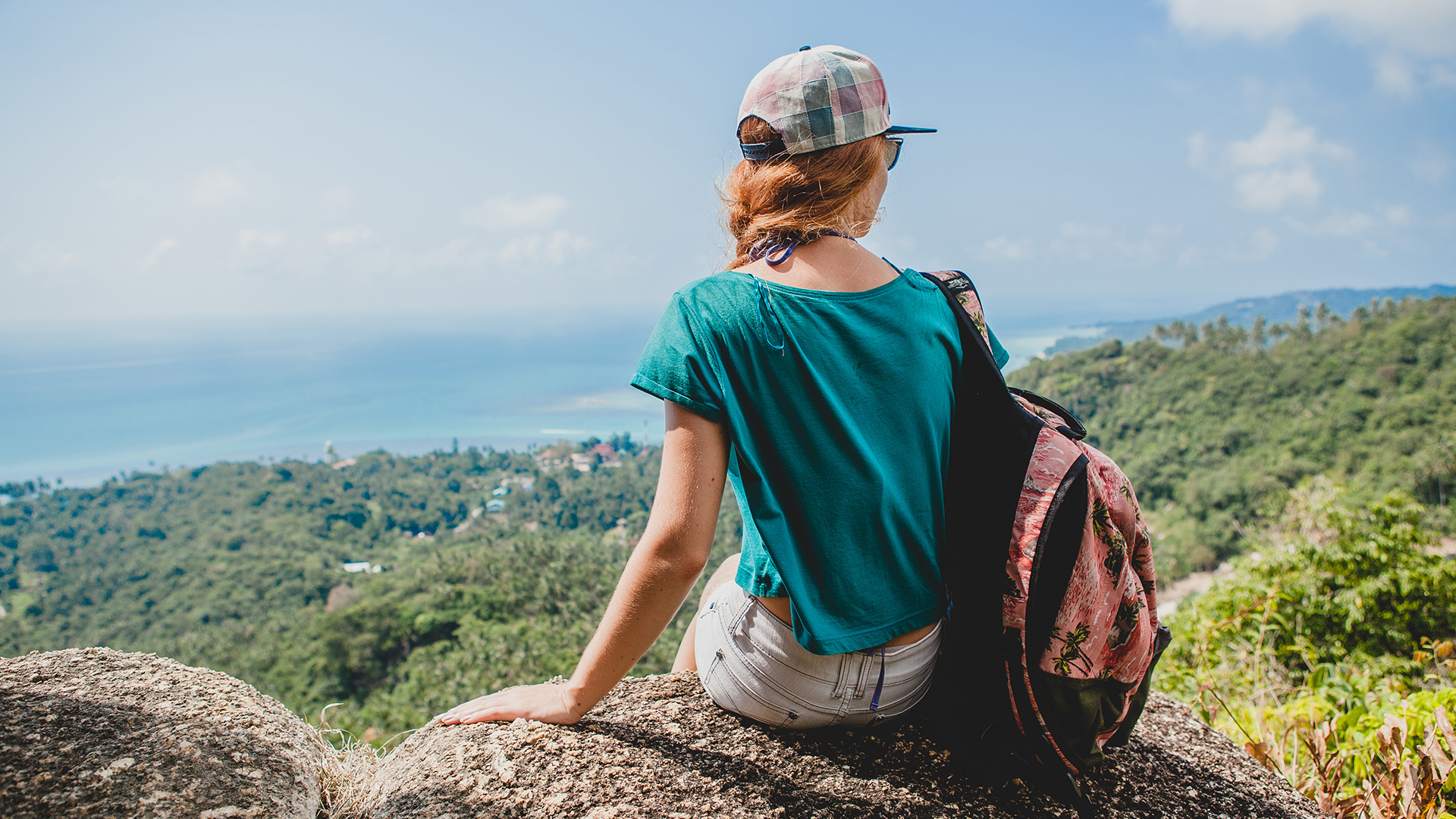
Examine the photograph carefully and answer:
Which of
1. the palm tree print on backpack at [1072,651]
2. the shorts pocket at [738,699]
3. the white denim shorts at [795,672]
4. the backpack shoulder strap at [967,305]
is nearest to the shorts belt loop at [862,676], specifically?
the white denim shorts at [795,672]

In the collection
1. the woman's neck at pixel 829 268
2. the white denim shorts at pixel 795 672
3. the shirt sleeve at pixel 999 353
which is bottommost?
the white denim shorts at pixel 795 672

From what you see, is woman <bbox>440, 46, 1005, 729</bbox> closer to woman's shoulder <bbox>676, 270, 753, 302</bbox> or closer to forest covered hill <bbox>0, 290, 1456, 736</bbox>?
woman's shoulder <bbox>676, 270, 753, 302</bbox>

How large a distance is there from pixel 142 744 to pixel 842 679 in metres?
1.18

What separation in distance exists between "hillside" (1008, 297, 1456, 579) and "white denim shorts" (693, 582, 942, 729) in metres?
22.6

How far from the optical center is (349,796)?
4.32 ft

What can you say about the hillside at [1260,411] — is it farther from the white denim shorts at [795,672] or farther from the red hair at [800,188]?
the red hair at [800,188]

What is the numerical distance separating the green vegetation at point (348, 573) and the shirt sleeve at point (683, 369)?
11415mm

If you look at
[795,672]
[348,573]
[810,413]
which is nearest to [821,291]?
[810,413]

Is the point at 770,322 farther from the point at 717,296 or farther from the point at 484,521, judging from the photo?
the point at 484,521

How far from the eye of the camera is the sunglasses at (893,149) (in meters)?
1.19

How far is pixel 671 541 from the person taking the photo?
102cm

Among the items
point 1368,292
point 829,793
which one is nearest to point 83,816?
point 829,793

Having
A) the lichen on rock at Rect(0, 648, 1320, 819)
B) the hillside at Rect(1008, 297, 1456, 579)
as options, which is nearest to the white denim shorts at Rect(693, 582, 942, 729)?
the lichen on rock at Rect(0, 648, 1320, 819)

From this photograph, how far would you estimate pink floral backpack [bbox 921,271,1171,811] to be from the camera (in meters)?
1.08
